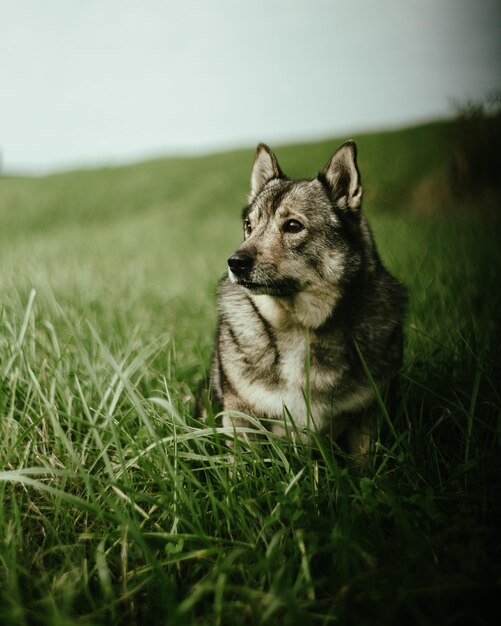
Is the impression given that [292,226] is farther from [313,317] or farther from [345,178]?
[313,317]

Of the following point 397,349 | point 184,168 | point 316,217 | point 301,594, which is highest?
point 184,168

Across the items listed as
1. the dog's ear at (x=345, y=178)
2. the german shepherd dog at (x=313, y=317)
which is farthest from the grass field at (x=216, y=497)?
the dog's ear at (x=345, y=178)

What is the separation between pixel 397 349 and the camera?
2.06 metres

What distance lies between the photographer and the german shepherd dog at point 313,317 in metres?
1.90

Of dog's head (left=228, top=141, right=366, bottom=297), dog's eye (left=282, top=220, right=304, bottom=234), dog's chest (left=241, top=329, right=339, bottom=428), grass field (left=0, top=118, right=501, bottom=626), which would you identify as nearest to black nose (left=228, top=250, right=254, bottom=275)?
dog's head (left=228, top=141, right=366, bottom=297)

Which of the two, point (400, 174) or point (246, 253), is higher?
point (400, 174)

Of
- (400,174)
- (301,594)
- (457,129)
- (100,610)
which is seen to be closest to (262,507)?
(301,594)

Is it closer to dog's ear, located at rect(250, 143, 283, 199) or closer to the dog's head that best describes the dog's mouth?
the dog's head

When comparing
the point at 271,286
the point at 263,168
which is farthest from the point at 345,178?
the point at 271,286

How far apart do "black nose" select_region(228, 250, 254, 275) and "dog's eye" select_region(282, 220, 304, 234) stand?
0.31 metres

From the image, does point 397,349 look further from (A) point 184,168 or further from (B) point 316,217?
(A) point 184,168

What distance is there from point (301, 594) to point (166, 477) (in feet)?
2.11

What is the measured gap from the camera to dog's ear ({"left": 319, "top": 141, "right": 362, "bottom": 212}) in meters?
2.03

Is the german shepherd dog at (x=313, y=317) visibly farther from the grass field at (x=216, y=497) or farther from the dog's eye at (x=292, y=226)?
the grass field at (x=216, y=497)
